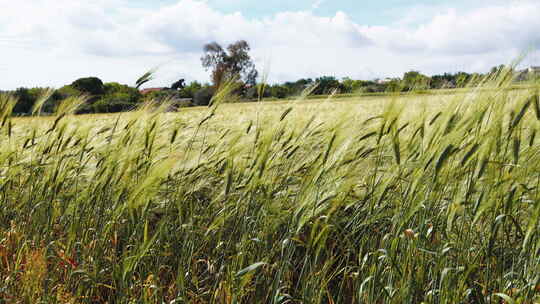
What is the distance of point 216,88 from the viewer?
79.8ft

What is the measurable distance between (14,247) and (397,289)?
190cm

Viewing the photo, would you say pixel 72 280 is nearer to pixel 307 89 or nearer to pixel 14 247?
pixel 14 247

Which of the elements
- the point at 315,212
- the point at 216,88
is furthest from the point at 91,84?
the point at 315,212

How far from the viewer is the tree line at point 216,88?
1943mm

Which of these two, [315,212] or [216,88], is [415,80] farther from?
[216,88]

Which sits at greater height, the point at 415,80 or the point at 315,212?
the point at 415,80

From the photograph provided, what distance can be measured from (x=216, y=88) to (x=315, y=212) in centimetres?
2307

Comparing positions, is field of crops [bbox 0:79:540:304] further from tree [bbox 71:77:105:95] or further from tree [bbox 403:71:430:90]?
tree [bbox 71:77:105:95]

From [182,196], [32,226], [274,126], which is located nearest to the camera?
[274,126]

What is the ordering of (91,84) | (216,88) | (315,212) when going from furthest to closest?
(216,88) → (91,84) → (315,212)

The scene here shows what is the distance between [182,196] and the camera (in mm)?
1984

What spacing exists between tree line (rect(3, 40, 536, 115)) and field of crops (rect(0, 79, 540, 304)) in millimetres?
95

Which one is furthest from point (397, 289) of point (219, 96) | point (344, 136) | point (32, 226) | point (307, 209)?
point (32, 226)

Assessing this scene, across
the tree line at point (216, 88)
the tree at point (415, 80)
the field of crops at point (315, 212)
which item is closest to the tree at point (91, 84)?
the tree line at point (216, 88)
